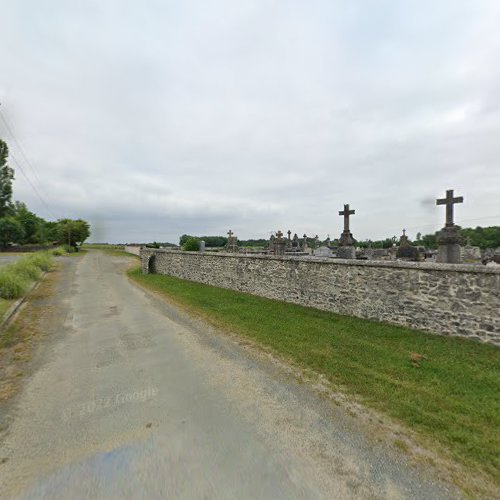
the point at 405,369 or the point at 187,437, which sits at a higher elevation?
the point at 405,369

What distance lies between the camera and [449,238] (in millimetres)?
8656

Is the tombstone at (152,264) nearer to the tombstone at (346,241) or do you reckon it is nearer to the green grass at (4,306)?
the green grass at (4,306)

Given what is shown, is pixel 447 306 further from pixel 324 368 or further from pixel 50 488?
pixel 50 488

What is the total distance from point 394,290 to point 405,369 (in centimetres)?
307

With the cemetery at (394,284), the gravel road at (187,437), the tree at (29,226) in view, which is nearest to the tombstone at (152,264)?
the cemetery at (394,284)

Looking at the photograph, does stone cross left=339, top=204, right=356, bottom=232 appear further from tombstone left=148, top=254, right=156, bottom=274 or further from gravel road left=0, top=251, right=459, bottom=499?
tombstone left=148, top=254, right=156, bottom=274

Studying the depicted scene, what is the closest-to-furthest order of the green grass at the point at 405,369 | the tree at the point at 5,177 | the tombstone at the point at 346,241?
1. the green grass at the point at 405,369
2. the tombstone at the point at 346,241
3. the tree at the point at 5,177

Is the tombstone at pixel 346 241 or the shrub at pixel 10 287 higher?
the tombstone at pixel 346 241

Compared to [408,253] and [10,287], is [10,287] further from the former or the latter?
[408,253]

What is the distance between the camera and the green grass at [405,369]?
9.62 feet

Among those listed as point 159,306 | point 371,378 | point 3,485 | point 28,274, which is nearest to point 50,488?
point 3,485

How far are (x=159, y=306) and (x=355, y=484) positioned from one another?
8549 millimetres

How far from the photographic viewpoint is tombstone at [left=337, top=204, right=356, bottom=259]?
12.1 m

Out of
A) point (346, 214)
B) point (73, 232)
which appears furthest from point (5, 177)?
point (346, 214)
